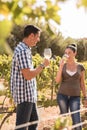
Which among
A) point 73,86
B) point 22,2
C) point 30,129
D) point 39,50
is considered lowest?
point 30,129

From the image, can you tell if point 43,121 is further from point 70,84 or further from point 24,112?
point 24,112

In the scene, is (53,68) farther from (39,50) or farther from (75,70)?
(39,50)

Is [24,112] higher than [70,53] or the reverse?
the reverse

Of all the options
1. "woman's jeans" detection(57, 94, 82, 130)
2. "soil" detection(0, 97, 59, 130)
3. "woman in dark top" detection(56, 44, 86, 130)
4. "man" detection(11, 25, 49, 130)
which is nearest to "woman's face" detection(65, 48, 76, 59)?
"woman in dark top" detection(56, 44, 86, 130)

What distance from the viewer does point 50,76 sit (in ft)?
35.4

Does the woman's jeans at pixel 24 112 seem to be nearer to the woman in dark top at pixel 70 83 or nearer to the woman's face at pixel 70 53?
the woman in dark top at pixel 70 83

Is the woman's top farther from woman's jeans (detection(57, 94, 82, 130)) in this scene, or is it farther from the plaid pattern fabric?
the plaid pattern fabric

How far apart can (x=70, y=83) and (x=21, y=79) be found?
1.45m

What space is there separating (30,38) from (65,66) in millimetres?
1450

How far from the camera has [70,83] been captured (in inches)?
198

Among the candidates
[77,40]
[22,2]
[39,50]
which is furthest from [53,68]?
[77,40]

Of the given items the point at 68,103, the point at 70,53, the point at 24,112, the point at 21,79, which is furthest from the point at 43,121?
the point at 21,79

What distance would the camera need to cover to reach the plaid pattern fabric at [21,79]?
142 inches

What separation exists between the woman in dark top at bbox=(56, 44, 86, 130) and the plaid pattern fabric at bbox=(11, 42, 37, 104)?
1223 millimetres
